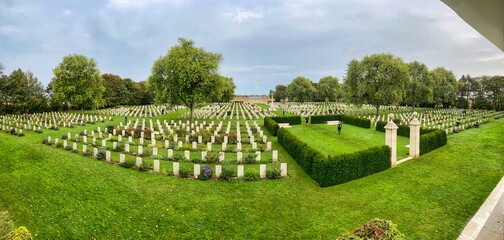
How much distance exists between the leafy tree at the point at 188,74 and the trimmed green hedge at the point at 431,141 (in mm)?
21495

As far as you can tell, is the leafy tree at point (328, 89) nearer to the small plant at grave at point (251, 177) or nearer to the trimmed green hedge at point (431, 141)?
the trimmed green hedge at point (431, 141)

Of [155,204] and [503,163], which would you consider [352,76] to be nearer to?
[503,163]

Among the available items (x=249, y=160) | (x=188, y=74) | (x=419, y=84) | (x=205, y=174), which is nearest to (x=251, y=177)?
(x=205, y=174)

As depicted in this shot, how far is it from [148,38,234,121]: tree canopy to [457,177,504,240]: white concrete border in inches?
1026

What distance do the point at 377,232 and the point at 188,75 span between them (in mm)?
28209

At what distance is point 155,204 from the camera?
10.2m

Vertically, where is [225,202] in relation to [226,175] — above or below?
below

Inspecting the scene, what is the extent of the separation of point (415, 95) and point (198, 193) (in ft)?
165

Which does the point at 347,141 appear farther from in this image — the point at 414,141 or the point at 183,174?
the point at 183,174

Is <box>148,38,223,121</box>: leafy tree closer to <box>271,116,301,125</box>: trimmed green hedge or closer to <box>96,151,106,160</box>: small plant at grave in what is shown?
<box>271,116,301,125</box>: trimmed green hedge

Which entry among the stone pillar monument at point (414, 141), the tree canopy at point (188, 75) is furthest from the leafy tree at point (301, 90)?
the stone pillar monument at point (414, 141)

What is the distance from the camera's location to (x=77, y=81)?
45.8m

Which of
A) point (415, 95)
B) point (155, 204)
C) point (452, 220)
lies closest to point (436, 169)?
point (452, 220)

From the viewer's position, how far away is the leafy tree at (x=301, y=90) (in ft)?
278
